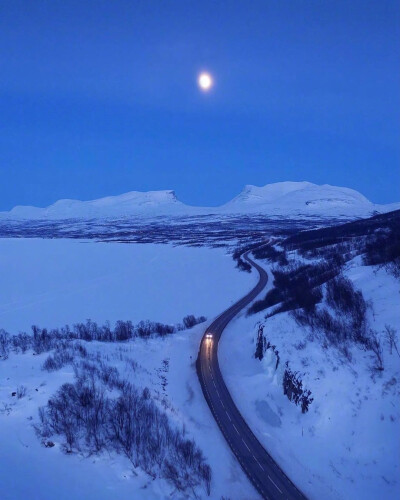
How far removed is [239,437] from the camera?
22672 mm

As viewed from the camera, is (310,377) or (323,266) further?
(323,266)

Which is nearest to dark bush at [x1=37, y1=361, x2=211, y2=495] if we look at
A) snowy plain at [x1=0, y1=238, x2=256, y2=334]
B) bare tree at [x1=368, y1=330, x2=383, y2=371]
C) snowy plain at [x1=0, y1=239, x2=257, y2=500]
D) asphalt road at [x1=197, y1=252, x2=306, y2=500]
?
snowy plain at [x1=0, y1=239, x2=257, y2=500]

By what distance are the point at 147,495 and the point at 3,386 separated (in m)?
11.8

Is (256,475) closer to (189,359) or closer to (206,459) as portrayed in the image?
(206,459)

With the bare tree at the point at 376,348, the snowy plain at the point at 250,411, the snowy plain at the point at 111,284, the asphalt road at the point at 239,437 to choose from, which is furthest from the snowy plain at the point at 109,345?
the bare tree at the point at 376,348

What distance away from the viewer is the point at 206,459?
20.2 m

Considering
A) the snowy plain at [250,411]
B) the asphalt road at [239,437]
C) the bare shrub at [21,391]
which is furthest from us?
the bare shrub at [21,391]

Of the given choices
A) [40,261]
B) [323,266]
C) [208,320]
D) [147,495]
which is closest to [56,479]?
[147,495]

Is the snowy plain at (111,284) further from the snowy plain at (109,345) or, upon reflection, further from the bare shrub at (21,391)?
the bare shrub at (21,391)

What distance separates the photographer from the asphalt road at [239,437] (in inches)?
734

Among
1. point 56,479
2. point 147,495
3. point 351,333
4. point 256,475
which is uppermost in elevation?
point 351,333

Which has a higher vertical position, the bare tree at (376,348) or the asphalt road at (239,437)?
the bare tree at (376,348)

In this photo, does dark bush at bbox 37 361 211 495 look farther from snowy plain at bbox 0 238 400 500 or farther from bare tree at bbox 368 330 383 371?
bare tree at bbox 368 330 383 371

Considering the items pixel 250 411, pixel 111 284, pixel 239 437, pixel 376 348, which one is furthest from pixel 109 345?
Answer: pixel 111 284
